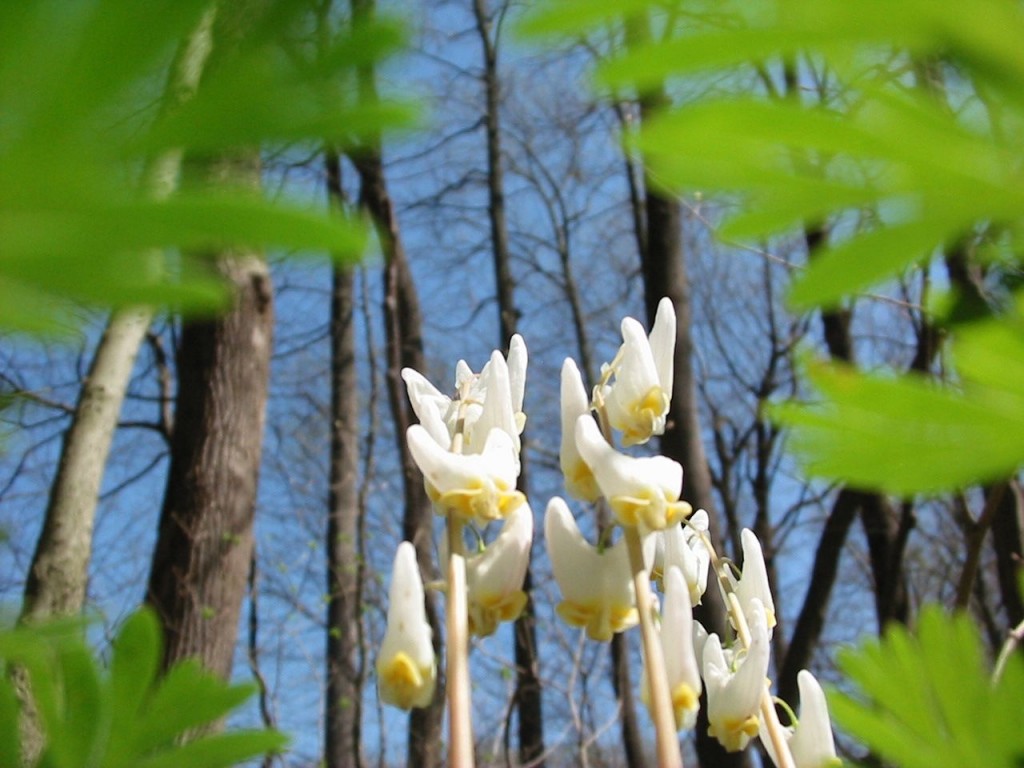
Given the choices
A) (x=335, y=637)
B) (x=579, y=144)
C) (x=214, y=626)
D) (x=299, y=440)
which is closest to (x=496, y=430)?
(x=214, y=626)

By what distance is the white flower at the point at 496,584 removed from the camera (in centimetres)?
69

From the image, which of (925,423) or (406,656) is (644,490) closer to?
(406,656)

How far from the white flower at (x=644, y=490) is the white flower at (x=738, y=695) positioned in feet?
0.46

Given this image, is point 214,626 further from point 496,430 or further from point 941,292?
point 941,292

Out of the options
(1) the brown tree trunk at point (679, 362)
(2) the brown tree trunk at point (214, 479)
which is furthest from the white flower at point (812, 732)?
(2) the brown tree trunk at point (214, 479)

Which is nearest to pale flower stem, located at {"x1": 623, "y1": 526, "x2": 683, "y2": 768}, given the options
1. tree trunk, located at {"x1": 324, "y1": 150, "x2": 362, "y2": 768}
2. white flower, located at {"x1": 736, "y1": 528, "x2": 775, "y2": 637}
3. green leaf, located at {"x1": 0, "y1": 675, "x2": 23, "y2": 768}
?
white flower, located at {"x1": 736, "y1": 528, "x2": 775, "y2": 637}

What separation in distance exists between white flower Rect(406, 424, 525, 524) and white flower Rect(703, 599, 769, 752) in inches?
8.5

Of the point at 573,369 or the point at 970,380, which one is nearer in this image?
the point at 970,380

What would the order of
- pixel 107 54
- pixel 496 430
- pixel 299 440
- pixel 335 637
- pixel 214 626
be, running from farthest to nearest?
pixel 299 440
pixel 335 637
pixel 214 626
pixel 496 430
pixel 107 54

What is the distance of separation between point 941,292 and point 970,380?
52mm

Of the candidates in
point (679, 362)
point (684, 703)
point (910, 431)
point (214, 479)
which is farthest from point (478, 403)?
point (679, 362)

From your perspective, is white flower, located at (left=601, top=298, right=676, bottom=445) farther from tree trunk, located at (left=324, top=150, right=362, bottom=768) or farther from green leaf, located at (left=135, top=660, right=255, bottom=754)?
tree trunk, located at (left=324, top=150, right=362, bottom=768)

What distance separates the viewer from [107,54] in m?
0.11

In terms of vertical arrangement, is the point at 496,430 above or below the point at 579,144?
below
